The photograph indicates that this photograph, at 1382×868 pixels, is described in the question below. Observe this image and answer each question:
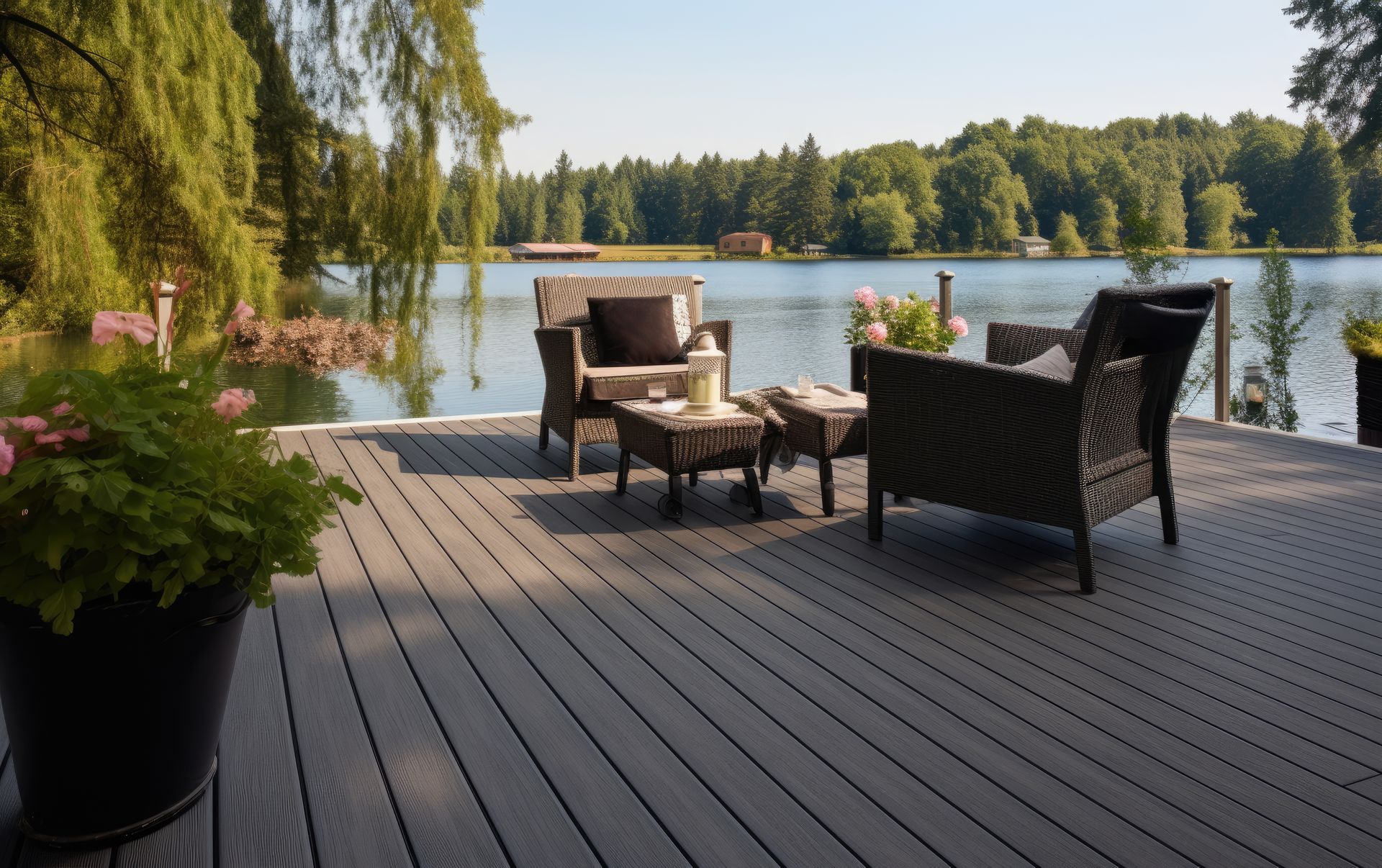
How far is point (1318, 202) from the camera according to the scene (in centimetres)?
1778

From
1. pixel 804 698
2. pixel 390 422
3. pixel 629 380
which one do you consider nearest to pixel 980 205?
pixel 390 422

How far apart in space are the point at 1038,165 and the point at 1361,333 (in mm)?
21865

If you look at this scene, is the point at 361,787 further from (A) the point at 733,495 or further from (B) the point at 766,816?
(A) the point at 733,495

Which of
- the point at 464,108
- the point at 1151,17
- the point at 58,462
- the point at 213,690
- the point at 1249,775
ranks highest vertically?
the point at 1151,17

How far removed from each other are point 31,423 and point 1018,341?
3.34 meters

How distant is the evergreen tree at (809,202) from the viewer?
Result: 2633cm

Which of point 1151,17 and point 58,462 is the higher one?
point 1151,17

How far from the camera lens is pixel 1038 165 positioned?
25.2 m

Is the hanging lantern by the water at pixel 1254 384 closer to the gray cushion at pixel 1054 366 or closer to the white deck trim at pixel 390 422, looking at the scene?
the gray cushion at pixel 1054 366

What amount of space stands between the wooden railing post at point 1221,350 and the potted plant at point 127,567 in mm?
4675

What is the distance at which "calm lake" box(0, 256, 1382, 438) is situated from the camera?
31.8 feet

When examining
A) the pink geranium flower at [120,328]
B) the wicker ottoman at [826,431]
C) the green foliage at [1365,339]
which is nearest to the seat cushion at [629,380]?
the wicker ottoman at [826,431]

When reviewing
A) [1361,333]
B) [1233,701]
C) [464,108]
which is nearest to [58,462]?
[1233,701]

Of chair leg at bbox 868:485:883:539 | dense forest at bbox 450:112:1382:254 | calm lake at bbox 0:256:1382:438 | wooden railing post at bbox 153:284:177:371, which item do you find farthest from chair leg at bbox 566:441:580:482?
dense forest at bbox 450:112:1382:254
